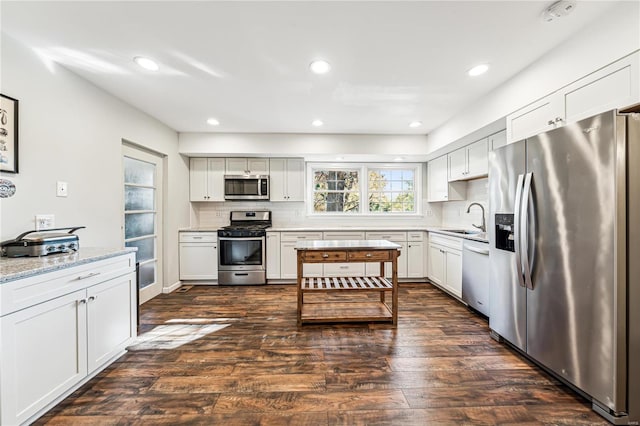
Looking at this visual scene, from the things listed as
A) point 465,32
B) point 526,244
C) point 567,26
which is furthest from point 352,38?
point 526,244

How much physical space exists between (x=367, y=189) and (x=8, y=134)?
14.5 feet

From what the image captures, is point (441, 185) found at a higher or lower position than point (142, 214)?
higher

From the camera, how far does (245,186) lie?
4617mm

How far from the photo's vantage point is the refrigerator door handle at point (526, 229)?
77.1 inches

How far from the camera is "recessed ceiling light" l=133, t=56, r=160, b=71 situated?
2197 millimetres

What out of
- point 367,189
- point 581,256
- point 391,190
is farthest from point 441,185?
point 581,256

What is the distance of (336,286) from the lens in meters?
3.01

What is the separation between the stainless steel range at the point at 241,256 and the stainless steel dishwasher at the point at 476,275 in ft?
9.33

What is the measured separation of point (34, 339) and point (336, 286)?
7.57 ft

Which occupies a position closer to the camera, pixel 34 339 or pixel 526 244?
pixel 34 339

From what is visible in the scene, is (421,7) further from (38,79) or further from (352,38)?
(38,79)

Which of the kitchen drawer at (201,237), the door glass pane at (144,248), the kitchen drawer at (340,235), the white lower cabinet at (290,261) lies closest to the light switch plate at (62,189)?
the door glass pane at (144,248)

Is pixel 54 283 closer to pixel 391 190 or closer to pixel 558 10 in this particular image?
pixel 558 10

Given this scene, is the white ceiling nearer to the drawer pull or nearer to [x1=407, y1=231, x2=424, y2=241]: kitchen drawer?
the drawer pull
